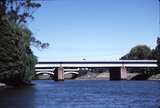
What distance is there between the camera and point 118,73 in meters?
172

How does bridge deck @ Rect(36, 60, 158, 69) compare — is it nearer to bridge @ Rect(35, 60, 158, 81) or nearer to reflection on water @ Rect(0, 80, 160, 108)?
bridge @ Rect(35, 60, 158, 81)

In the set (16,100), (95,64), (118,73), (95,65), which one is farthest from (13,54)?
(118,73)

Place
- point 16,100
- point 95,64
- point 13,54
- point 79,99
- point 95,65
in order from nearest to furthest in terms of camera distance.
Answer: point 16,100
point 79,99
point 13,54
point 95,65
point 95,64

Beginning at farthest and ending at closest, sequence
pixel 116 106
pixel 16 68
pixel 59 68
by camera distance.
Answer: pixel 59 68 < pixel 16 68 < pixel 116 106

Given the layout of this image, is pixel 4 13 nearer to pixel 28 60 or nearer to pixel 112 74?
pixel 28 60

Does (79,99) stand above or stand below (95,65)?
below

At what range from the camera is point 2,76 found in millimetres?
88438

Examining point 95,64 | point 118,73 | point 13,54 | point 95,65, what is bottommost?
point 118,73

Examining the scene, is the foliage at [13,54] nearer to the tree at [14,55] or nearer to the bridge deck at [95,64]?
the tree at [14,55]

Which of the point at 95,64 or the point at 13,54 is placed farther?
the point at 95,64

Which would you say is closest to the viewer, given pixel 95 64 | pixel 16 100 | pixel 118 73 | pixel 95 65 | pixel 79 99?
pixel 16 100

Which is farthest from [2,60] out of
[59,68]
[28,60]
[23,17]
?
[59,68]

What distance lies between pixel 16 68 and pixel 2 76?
336 cm

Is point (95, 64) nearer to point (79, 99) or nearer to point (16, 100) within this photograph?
point (79, 99)
